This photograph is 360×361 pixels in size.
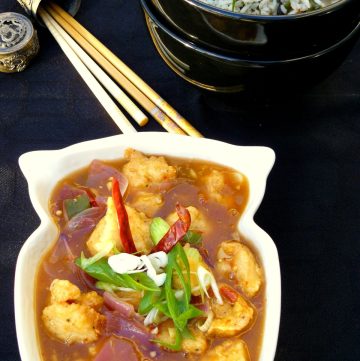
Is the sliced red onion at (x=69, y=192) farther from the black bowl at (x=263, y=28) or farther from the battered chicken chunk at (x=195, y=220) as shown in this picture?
the black bowl at (x=263, y=28)

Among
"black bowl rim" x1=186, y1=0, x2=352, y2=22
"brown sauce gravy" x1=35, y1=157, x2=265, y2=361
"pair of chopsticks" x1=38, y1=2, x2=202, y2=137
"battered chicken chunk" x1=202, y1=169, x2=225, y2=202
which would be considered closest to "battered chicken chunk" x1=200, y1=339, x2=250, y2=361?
"brown sauce gravy" x1=35, y1=157, x2=265, y2=361

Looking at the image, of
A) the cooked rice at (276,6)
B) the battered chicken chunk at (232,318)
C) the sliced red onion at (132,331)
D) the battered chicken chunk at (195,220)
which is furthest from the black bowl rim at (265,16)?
the sliced red onion at (132,331)

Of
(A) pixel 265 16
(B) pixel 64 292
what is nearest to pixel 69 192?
(B) pixel 64 292

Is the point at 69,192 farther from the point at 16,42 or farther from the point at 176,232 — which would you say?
the point at 16,42

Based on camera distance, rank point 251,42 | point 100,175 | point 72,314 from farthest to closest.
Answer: point 100,175 < point 251,42 < point 72,314

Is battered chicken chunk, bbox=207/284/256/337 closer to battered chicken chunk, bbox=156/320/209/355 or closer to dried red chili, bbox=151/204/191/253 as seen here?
battered chicken chunk, bbox=156/320/209/355

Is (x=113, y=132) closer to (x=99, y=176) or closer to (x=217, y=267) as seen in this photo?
(x=99, y=176)
